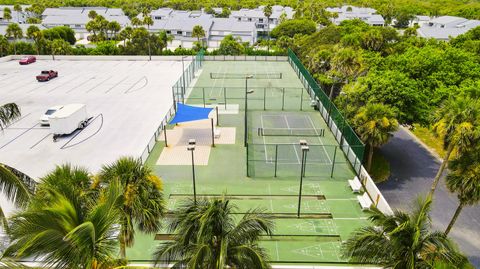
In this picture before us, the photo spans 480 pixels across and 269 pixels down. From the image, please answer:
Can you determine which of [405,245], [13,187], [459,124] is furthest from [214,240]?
[459,124]

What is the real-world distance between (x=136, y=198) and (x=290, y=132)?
1838 centimetres

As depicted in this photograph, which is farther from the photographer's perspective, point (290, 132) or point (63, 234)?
point (290, 132)

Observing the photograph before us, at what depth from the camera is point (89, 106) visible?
110 feet

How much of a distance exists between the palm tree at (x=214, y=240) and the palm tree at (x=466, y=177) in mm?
9805

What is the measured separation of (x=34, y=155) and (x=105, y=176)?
54.3ft

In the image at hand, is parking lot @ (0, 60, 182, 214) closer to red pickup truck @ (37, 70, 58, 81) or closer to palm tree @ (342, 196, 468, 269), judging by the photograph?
red pickup truck @ (37, 70, 58, 81)

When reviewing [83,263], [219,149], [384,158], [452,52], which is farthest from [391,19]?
[83,263]

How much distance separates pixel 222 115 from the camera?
30.4 meters

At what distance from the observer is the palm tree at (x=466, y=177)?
45.8 feet

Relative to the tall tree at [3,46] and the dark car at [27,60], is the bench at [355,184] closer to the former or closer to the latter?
the dark car at [27,60]

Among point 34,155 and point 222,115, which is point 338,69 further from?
point 34,155

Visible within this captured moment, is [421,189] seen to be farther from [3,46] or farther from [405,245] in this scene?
[3,46]

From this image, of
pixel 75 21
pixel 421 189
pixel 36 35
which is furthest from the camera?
pixel 75 21

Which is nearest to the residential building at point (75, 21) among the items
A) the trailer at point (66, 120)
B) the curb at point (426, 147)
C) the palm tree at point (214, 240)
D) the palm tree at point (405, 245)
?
the trailer at point (66, 120)
